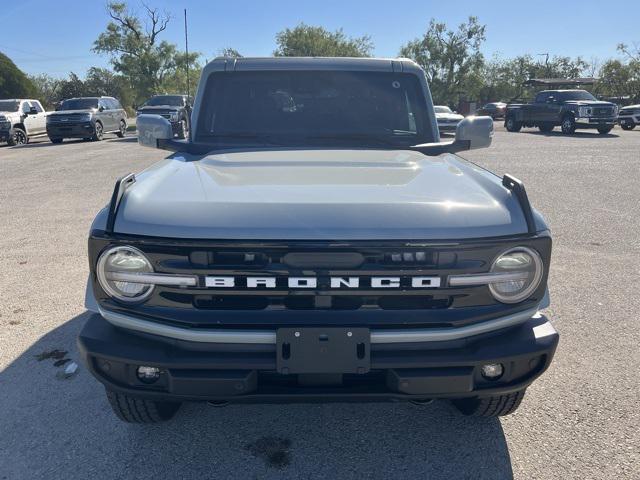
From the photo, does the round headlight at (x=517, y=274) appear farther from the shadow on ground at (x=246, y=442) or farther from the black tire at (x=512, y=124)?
the black tire at (x=512, y=124)

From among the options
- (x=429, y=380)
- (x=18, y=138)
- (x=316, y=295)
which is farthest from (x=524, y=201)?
(x=18, y=138)

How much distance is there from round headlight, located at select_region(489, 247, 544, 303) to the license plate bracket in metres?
0.59

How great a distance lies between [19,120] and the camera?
2041 centimetres

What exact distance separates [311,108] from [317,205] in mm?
1741

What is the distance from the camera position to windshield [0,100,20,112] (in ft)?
66.3

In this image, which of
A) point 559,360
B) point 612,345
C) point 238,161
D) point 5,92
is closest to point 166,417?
point 238,161

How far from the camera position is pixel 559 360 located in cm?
346

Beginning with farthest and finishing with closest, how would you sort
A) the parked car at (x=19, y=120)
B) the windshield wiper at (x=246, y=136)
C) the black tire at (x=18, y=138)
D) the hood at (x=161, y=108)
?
the hood at (x=161, y=108)
the black tire at (x=18, y=138)
the parked car at (x=19, y=120)
the windshield wiper at (x=246, y=136)

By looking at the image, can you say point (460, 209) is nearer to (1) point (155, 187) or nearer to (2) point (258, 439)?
(1) point (155, 187)

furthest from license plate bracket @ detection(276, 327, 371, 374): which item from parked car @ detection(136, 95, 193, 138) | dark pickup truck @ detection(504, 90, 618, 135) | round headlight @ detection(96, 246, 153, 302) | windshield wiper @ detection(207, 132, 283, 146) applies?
dark pickup truck @ detection(504, 90, 618, 135)

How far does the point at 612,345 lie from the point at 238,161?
2.84 metres

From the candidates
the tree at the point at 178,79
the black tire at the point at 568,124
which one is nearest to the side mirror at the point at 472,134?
the black tire at the point at 568,124

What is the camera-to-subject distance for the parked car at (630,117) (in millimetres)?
25391

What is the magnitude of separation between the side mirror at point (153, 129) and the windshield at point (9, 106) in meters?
20.1
